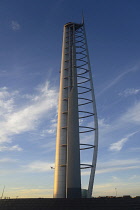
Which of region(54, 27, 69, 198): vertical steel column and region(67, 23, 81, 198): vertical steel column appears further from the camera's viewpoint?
region(54, 27, 69, 198): vertical steel column

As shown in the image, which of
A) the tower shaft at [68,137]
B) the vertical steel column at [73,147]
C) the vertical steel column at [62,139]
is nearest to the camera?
the vertical steel column at [73,147]

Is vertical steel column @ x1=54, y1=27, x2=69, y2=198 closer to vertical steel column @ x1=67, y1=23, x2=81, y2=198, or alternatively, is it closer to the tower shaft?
the tower shaft

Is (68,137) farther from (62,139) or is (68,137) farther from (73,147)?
(62,139)

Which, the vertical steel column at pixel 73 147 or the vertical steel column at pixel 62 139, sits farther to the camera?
the vertical steel column at pixel 62 139

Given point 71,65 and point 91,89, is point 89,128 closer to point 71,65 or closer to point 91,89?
point 91,89

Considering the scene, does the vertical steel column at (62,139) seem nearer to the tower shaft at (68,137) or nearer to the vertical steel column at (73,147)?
the tower shaft at (68,137)

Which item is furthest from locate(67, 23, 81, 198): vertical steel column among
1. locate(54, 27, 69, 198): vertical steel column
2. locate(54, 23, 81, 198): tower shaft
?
locate(54, 27, 69, 198): vertical steel column

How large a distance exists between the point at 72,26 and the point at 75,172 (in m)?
47.6

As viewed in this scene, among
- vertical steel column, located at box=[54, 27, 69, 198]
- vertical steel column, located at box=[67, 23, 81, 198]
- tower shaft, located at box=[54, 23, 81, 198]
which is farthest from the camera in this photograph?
vertical steel column, located at box=[54, 27, 69, 198]

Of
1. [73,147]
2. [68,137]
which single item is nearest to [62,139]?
[68,137]

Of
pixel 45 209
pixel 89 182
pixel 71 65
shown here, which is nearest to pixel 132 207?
pixel 89 182

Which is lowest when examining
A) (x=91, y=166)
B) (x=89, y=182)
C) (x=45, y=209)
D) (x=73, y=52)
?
(x=45, y=209)

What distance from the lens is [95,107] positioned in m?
57.7

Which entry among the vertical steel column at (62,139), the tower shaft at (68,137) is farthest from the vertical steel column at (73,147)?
the vertical steel column at (62,139)
